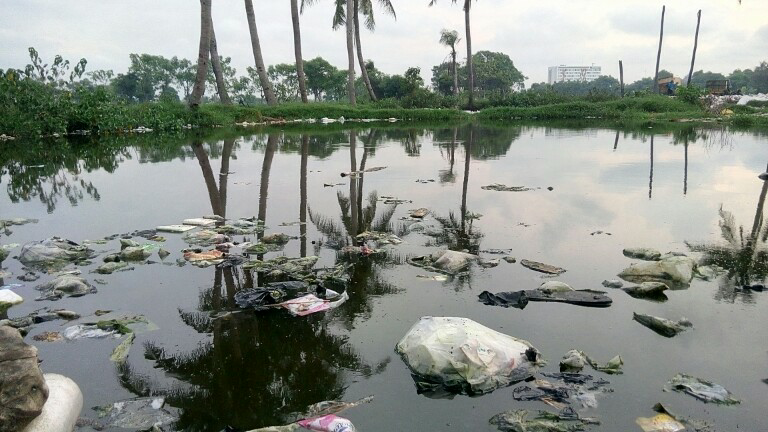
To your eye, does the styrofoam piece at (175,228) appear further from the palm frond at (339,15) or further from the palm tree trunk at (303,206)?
the palm frond at (339,15)

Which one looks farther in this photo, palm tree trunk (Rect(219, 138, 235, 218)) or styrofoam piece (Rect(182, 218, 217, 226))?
palm tree trunk (Rect(219, 138, 235, 218))

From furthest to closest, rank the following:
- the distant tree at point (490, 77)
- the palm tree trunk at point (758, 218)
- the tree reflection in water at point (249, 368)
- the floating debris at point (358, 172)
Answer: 1. the distant tree at point (490, 77)
2. the floating debris at point (358, 172)
3. the palm tree trunk at point (758, 218)
4. the tree reflection in water at point (249, 368)

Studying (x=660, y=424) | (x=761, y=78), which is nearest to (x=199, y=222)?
(x=660, y=424)

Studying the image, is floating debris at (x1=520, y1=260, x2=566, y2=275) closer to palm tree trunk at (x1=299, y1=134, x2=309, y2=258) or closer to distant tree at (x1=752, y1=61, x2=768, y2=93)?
palm tree trunk at (x1=299, y1=134, x2=309, y2=258)

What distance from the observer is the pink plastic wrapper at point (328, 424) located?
2.05 m

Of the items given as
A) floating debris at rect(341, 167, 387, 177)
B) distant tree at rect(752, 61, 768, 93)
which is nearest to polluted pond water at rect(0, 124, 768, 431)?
floating debris at rect(341, 167, 387, 177)

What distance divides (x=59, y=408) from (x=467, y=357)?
1707 millimetres

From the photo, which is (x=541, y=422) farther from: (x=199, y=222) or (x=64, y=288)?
(x=199, y=222)

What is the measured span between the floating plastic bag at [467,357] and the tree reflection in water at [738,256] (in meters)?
1.76

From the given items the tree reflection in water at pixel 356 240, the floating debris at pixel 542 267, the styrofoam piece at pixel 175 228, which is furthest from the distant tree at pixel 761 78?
the styrofoam piece at pixel 175 228

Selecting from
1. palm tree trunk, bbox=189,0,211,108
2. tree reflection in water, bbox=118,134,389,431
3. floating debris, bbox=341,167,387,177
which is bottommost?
tree reflection in water, bbox=118,134,389,431

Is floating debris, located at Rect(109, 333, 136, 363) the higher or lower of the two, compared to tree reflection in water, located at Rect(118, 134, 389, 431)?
higher

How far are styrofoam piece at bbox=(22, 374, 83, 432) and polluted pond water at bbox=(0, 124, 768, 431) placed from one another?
3.2 inches

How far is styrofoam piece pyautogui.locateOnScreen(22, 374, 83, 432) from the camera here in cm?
193
